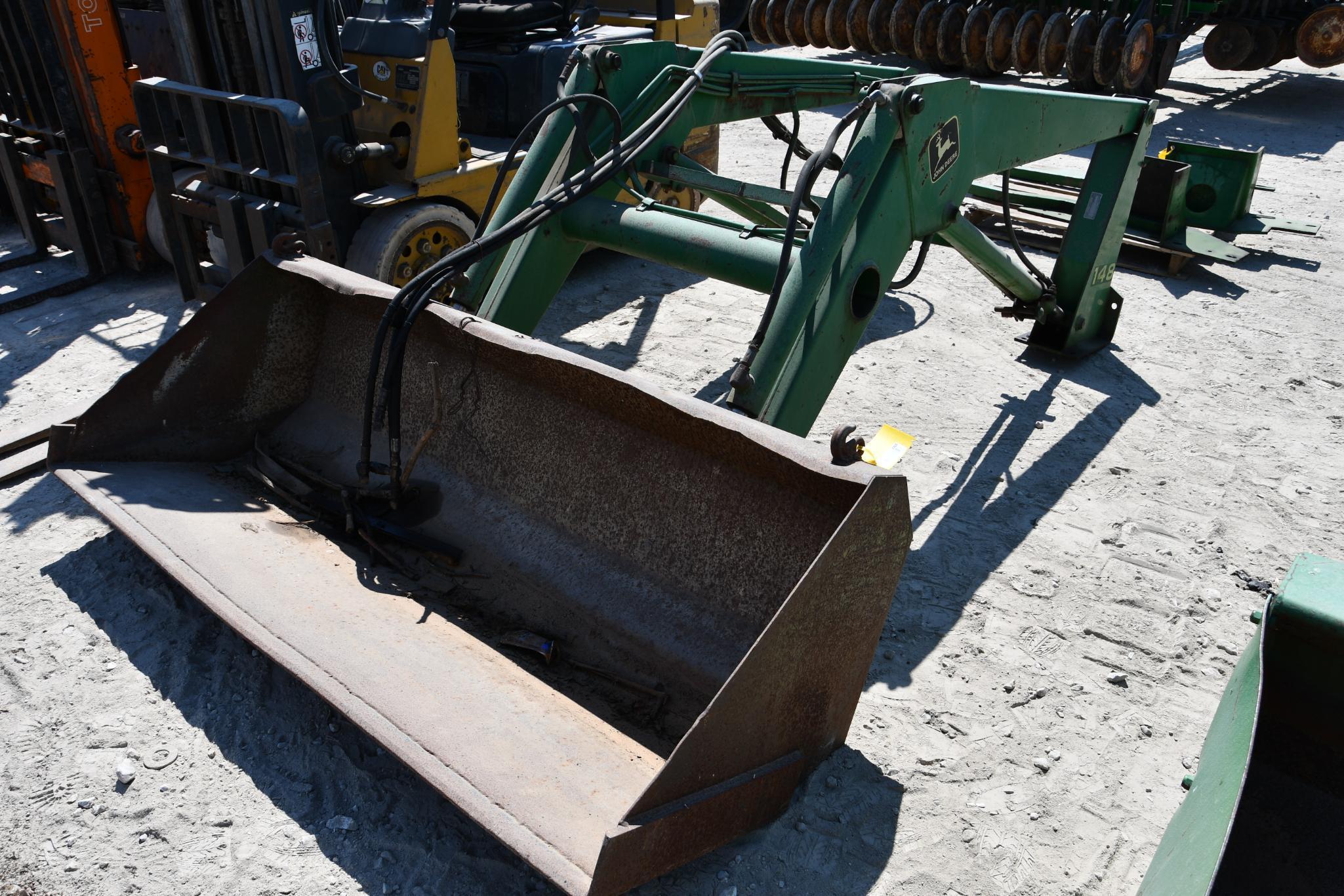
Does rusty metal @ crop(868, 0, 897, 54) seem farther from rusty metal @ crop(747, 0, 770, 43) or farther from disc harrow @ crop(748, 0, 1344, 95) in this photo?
rusty metal @ crop(747, 0, 770, 43)

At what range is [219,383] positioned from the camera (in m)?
3.32

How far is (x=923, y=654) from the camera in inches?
116

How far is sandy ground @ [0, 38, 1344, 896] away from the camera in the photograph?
2291 millimetres

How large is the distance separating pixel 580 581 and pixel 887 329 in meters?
2.85

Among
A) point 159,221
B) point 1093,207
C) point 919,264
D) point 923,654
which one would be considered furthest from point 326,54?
point 923,654

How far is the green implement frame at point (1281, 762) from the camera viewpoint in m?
1.84

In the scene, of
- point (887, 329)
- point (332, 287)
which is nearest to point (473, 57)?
point (887, 329)

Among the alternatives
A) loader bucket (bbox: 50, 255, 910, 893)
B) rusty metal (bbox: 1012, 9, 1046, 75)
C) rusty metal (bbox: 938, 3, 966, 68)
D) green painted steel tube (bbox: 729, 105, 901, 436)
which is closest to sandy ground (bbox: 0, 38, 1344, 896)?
loader bucket (bbox: 50, 255, 910, 893)

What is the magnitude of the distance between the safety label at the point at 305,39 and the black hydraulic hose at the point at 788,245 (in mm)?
2790

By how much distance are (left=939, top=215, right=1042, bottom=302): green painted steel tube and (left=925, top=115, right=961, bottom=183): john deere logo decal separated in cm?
21

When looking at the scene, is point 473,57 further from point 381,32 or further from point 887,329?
point 887,329

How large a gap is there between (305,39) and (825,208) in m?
2.88

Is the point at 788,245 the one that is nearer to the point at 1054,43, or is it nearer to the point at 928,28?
the point at 1054,43

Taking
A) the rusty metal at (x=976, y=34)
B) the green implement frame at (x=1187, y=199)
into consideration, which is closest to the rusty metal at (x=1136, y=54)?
the rusty metal at (x=976, y=34)
